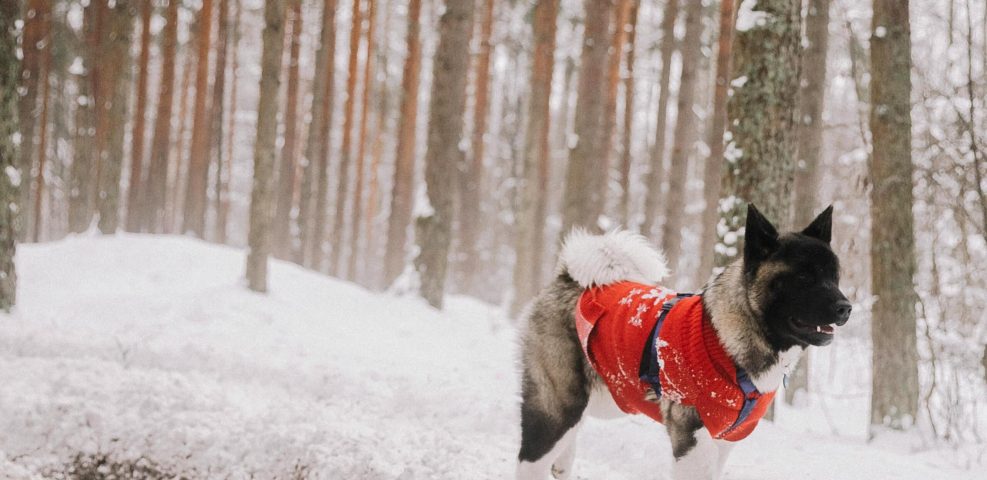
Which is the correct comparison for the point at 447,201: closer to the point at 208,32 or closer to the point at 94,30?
the point at 208,32

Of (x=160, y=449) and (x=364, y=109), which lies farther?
(x=364, y=109)

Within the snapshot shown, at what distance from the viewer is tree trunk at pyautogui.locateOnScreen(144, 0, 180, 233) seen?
859 inches

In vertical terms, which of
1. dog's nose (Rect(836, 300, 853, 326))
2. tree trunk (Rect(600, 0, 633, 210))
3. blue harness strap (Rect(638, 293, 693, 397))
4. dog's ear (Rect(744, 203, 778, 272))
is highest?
tree trunk (Rect(600, 0, 633, 210))

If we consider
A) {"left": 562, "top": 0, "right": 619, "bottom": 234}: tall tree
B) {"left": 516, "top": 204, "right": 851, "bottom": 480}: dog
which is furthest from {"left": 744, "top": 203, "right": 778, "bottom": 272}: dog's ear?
{"left": 562, "top": 0, "right": 619, "bottom": 234}: tall tree

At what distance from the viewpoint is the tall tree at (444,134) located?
42.7 feet

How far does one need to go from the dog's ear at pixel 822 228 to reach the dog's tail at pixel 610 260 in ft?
3.43

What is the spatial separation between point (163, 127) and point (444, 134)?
13.4 metres

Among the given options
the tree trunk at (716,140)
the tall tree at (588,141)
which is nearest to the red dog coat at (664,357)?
the tall tree at (588,141)

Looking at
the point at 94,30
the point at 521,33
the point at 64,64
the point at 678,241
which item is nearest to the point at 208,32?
the point at 94,30

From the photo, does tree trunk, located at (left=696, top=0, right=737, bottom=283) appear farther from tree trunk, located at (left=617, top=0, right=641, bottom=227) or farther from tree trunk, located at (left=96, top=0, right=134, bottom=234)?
tree trunk, located at (left=96, top=0, right=134, bottom=234)

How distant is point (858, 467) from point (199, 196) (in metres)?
23.7

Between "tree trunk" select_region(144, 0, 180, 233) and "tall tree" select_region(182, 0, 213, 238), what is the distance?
823 millimetres

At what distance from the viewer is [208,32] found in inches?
888

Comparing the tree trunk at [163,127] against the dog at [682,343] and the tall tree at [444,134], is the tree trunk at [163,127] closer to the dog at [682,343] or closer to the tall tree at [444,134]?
the tall tree at [444,134]
